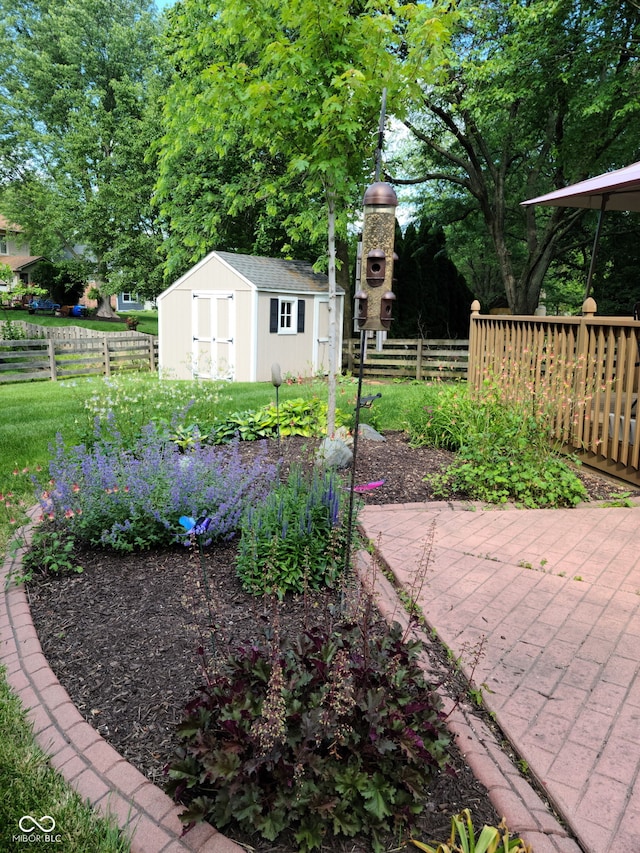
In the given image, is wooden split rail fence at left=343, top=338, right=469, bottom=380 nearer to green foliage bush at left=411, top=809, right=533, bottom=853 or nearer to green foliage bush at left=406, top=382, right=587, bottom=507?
green foliage bush at left=406, top=382, right=587, bottom=507

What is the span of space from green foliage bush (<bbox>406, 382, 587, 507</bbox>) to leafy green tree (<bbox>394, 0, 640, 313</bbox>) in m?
6.04

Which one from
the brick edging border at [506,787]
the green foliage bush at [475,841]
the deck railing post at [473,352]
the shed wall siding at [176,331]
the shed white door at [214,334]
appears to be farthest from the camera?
the shed wall siding at [176,331]

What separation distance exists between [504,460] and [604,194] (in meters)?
4.22

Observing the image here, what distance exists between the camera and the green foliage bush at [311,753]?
172cm

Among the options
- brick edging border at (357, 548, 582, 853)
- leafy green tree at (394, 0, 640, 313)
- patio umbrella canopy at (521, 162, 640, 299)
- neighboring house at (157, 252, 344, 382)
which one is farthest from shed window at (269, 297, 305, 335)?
brick edging border at (357, 548, 582, 853)

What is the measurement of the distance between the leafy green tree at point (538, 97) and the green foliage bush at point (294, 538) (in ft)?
26.4

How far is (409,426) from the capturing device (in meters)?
6.64

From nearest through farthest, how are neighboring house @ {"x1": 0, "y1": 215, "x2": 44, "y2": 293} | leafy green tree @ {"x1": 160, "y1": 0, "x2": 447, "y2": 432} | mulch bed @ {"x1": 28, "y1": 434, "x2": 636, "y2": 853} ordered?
mulch bed @ {"x1": 28, "y1": 434, "x2": 636, "y2": 853}
leafy green tree @ {"x1": 160, "y1": 0, "x2": 447, "y2": 432}
neighboring house @ {"x1": 0, "y1": 215, "x2": 44, "y2": 293}

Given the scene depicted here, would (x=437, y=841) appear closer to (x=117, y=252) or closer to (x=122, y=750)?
(x=122, y=750)

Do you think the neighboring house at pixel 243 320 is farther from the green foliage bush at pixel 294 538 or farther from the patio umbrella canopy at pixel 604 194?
the green foliage bush at pixel 294 538

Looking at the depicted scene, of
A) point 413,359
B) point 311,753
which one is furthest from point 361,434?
point 413,359

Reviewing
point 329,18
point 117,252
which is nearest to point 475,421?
point 329,18

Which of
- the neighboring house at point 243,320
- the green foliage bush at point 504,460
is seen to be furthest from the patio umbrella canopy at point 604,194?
the neighboring house at point 243,320

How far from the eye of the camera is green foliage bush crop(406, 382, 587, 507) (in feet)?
16.3
